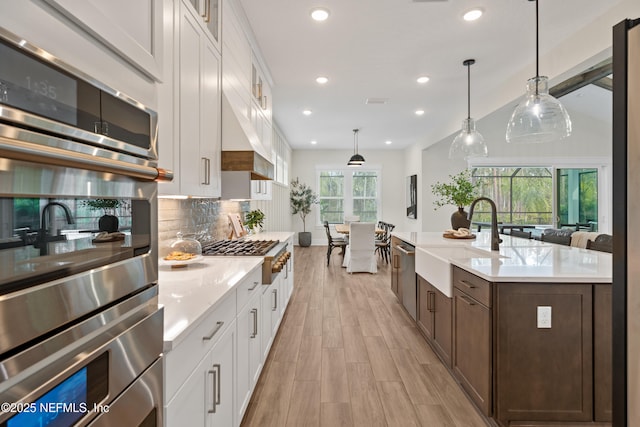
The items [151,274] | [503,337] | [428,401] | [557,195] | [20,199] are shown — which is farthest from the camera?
[557,195]

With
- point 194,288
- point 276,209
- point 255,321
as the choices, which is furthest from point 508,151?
point 194,288

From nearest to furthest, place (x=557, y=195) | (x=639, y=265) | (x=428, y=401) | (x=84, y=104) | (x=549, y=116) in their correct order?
1. (x=84, y=104)
2. (x=639, y=265)
3. (x=428, y=401)
4. (x=549, y=116)
5. (x=557, y=195)

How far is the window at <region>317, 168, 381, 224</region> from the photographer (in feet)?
34.3

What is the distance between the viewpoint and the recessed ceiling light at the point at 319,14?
9.49 feet

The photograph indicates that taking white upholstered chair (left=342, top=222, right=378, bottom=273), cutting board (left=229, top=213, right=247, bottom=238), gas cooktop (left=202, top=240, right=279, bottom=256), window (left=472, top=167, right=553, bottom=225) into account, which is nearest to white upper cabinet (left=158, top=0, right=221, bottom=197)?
gas cooktop (left=202, top=240, right=279, bottom=256)

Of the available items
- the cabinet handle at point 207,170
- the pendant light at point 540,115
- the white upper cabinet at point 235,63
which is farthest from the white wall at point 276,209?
the pendant light at point 540,115

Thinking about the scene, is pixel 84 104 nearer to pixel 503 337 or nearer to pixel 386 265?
pixel 503 337

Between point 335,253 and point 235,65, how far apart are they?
649 cm

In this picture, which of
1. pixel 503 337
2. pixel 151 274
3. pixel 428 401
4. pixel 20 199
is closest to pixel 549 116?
pixel 503 337

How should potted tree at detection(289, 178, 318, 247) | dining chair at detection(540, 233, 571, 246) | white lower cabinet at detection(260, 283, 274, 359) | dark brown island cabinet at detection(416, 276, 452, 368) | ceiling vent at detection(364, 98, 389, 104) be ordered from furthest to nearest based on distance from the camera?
potted tree at detection(289, 178, 318, 247) → ceiling vent at detection(364, 98, 389, 104) → dining chair at detection(540, 233, 571, 246) → dark brown island cabinet at detection(416, 276, 452, 368) → white lower cabinet at detection(260, 283, 274, 359)

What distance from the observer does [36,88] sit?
0.55 m

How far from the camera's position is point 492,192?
880 centimetres

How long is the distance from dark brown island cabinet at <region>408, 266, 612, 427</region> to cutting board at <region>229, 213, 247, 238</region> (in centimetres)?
270

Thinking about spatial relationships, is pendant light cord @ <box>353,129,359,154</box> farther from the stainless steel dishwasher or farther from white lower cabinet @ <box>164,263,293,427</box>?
white lower cabinet @ <box>164,263,293,427</box>
